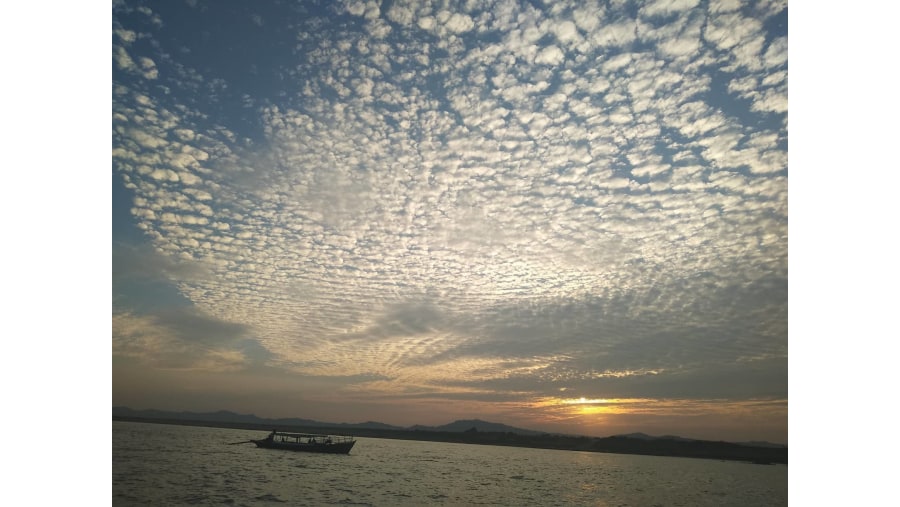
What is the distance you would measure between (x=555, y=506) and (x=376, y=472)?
51.3 ft

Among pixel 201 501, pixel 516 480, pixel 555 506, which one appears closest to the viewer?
pixel 201 501

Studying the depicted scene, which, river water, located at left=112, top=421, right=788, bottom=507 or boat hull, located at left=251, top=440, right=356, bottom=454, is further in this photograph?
boat hull, located at left=251, top=440, right=356, bottom=454

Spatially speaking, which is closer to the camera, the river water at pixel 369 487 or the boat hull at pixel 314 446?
the river water at pixel 369 487

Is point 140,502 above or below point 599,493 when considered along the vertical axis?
above

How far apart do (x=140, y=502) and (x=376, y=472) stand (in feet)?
58.5

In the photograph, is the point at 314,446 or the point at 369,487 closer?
the point at 369,487

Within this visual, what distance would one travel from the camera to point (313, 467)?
37.8m
